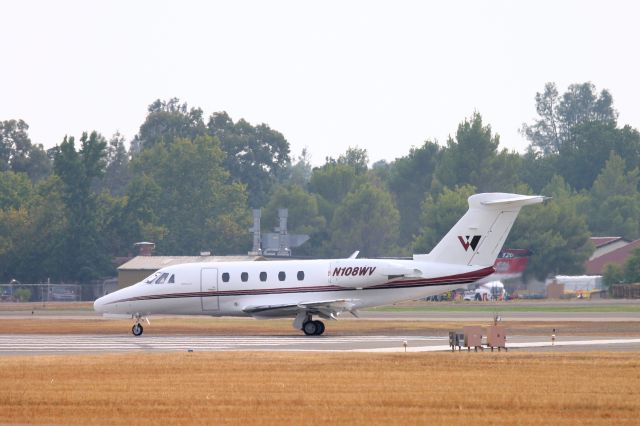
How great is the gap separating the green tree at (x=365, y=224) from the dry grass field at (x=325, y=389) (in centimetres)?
10310

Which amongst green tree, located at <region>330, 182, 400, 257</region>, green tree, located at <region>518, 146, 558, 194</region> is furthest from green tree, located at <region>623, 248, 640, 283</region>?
green tree, located at <region>518, 146, 558, 194</region>

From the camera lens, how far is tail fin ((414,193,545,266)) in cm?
4378

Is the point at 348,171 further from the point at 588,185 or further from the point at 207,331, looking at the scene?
the point at 207,331

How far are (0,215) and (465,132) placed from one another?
170ft

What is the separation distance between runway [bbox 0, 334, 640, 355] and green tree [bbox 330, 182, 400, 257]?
9130cm

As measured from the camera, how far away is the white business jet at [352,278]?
43656mm

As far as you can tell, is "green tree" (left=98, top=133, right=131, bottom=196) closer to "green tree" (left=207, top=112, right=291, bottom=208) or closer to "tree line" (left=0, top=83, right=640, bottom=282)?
"tree line" (left=0, top=83, right=640, bottom=282)

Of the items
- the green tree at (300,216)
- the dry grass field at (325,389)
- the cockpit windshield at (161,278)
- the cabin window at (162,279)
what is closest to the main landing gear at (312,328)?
the cockpit windshield at (161,278)

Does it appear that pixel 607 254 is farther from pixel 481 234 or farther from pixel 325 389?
pixel 325 389

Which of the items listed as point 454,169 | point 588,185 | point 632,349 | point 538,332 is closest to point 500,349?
point 632,349

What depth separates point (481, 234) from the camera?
4381 cm

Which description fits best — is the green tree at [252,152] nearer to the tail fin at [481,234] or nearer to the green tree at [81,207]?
the green tree at [81,207]

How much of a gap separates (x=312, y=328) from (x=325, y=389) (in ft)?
64.6

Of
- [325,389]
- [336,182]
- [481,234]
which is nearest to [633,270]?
[481,234]
